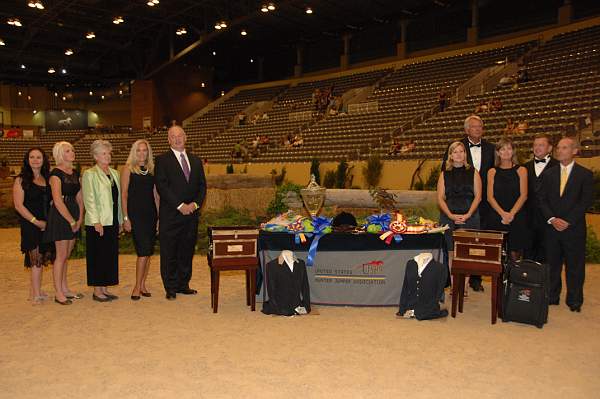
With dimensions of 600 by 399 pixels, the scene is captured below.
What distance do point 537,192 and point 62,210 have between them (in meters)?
4.69

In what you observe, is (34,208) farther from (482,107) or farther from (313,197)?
(482,107)

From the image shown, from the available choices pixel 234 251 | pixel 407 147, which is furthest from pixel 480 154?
pixel 407 147

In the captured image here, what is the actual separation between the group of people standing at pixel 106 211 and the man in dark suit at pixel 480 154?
2.81 meters

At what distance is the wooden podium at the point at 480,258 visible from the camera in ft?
15.9

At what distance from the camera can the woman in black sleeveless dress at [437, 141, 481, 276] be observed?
17.9 ft

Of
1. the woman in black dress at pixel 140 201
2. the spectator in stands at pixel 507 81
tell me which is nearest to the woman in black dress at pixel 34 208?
the woman in black dress at pixel 140 201

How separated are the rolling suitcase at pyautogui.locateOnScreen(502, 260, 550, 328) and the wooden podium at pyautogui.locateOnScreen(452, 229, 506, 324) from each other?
105 millimetres

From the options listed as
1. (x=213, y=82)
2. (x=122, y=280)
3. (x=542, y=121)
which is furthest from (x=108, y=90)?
(x=122, y=280)

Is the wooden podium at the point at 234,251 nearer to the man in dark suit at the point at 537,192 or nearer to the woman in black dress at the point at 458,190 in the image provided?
the woman in black dress at the point at 458,190

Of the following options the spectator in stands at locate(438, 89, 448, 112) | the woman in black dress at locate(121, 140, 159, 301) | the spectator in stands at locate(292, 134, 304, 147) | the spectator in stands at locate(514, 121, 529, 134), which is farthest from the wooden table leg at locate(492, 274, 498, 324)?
the spectator in stands at locate(292, 134, 304, 147)

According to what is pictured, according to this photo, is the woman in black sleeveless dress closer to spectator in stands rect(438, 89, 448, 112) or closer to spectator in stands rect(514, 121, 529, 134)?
Result: spectator in stands rect(514, 121, 529, 134)

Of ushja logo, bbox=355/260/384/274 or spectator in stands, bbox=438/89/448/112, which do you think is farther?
spectator in stands, bbox=438/89/448/112

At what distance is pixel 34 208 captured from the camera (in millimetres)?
5512

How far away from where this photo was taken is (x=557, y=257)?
5.36 meters
